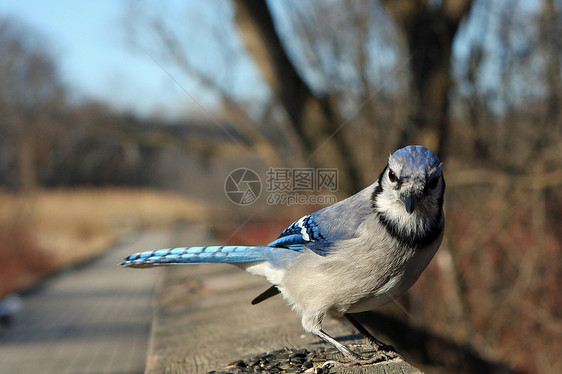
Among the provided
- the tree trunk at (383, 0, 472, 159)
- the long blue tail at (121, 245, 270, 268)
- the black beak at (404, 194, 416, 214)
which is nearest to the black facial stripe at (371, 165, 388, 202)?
the black beak at (404, 194, 416, 214)

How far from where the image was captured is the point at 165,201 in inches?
555

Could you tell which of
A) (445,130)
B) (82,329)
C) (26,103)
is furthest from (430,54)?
(26,103)

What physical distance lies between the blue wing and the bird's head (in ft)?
0.97

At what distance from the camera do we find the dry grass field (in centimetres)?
955

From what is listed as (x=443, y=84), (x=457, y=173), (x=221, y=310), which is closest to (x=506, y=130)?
(x=457, y=173)

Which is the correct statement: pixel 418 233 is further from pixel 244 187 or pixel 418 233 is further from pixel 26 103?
pixel 26 103

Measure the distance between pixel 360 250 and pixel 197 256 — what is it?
58cm

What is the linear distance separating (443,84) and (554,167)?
67.2 inches

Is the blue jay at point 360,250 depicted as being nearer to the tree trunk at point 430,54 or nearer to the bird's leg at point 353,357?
the bird's leg at point 353,357

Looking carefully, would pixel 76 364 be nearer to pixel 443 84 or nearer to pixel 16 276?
pixel 443 84

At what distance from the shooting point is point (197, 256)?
1719mm

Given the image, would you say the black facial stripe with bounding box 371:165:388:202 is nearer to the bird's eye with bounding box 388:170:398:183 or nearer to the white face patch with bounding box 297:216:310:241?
the bird's eye with bounding box 388:170:398:183

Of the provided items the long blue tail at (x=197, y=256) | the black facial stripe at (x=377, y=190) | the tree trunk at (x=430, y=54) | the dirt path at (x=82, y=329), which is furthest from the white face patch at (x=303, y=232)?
the tree trunk at (x=430, y=54)

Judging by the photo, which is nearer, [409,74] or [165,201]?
[409,74]
